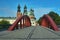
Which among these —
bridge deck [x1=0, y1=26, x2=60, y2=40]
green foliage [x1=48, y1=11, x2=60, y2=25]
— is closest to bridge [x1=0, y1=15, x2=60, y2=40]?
bridge deck [x1=0, y1=26, x2=60, y2=40]

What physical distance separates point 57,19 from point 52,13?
17646 mm

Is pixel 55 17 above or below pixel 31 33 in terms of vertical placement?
above

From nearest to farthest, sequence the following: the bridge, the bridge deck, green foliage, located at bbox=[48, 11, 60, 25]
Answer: the bridge deck < the bridge < green foliage, located at bbox=[48, 11, 60, 25]

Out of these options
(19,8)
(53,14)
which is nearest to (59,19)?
(53,14)

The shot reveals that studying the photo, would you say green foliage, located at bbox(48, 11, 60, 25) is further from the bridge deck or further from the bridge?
the bridge deck

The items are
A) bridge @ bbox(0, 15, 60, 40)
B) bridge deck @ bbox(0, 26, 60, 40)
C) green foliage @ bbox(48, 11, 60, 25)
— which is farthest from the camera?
green foliage @ bbox(48, 11, 60, 25)

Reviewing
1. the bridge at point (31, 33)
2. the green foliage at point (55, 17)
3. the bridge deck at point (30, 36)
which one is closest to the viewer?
the bridge deck at point (30, 36)

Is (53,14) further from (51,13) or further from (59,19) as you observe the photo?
(59,19)

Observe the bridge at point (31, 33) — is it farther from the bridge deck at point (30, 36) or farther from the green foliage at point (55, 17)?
the green foliage at point (55, 17)

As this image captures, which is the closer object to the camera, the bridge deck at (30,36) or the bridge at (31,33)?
the bridge deck at (30,36)

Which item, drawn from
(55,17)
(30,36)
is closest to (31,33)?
(30,36)

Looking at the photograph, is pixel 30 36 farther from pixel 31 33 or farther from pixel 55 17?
pixel 55 17

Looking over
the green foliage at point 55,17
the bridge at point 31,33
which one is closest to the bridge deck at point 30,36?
the bridge at point 31,33

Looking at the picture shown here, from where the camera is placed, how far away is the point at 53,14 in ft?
492
